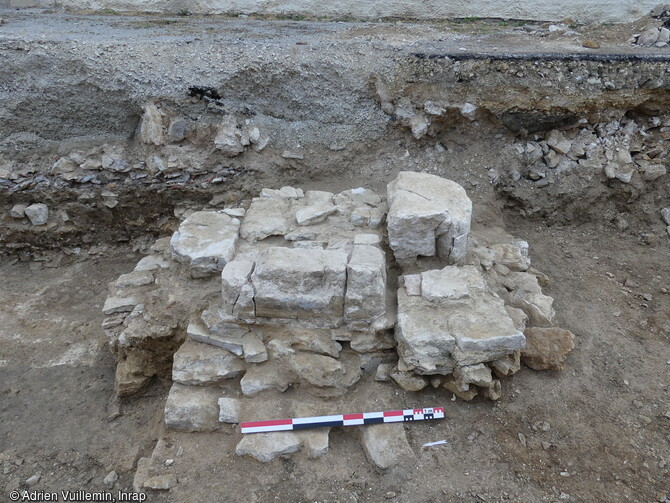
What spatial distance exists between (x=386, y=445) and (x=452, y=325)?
98cm

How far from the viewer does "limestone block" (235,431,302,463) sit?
3.33m

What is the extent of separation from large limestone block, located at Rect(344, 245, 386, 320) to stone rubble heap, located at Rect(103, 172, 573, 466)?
0.03 feet

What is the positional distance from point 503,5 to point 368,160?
4.59m

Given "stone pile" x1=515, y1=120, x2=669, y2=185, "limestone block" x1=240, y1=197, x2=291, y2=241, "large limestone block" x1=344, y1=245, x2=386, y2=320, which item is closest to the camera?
"large limestone block" x1=344, y1=245, x2=386, y2=320

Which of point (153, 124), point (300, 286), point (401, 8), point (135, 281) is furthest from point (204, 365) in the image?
point (401, 8)

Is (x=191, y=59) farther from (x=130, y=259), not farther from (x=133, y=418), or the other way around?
(x=133, y=418)

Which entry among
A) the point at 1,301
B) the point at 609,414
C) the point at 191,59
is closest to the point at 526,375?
the point at 609,414

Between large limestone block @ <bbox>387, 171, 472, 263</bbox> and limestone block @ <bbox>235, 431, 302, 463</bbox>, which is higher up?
large limestone block @ <bbox>387, 171, 472, 263</bbox>

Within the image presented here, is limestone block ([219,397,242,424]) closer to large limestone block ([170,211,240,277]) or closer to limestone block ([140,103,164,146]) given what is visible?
large limestone block ([170,211,240,277])

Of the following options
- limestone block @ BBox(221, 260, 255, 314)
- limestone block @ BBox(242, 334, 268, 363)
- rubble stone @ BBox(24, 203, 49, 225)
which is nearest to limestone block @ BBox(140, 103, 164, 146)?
rubble stone @ BBox(24, 203, 49, 225)

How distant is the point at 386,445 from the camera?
11.0 ft

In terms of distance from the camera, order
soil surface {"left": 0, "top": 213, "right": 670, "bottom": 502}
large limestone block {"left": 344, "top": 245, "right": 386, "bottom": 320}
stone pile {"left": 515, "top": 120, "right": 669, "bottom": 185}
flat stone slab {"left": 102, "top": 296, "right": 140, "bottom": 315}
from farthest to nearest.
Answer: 1. stone pile {"left": 515, "top": 120, "right": 669, "bottom": 185}
2. flat stone slab {"left": 102, "top": 296, "right": 140, "bottom": 315}
3. large limestone block {"left": 344, "top": 245, "right": 386, "bottom": 320}
4. soil surface {"left": 0, "top": 213, "right": 670, "bottom": 502}

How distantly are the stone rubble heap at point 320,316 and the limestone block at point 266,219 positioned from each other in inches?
0.7

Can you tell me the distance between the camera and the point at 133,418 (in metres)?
4.12
